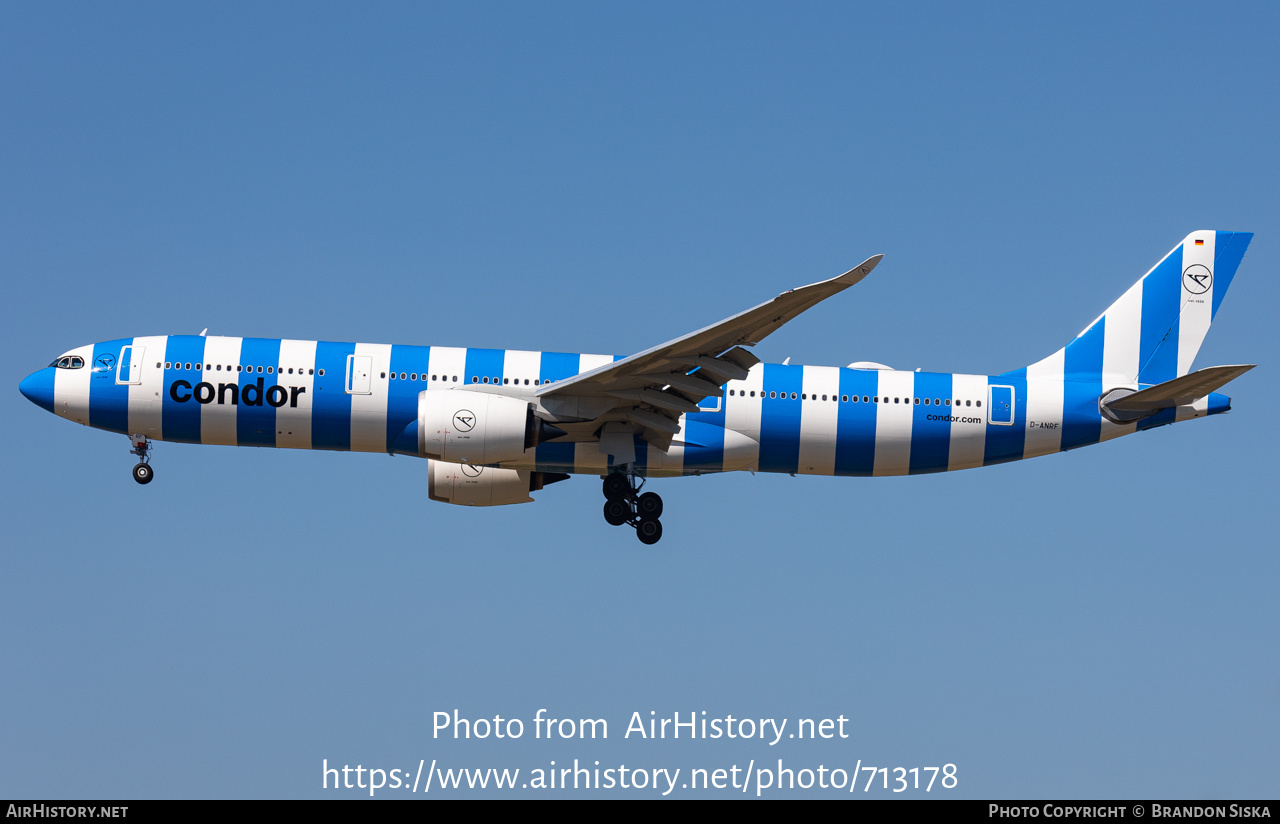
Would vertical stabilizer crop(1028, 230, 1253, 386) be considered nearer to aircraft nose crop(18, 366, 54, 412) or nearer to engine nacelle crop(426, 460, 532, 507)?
engine nacelle crop(426, 460, 532, 507)

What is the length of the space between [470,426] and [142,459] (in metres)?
8.15

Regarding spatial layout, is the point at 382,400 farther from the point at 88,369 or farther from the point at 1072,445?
the point at 1072,445

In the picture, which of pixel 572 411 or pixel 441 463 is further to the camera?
pixel 441 463

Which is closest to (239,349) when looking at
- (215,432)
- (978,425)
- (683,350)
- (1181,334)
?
(215,432)

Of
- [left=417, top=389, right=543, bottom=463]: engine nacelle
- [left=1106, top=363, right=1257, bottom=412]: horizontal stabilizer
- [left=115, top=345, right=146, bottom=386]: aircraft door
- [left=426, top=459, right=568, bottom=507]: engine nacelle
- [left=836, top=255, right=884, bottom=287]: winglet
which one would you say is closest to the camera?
[left=836, top=255, right=884, bottom=287]: winglet

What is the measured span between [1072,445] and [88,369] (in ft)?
70.5

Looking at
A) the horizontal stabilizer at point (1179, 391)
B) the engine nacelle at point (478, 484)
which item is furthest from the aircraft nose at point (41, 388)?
the horizontal stabilizer at point (1179, 391)

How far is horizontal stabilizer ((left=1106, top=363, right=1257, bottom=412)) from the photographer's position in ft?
88.8

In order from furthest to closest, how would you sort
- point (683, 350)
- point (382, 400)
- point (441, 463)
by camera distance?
1. point (441, 463)
2. point (382, 400)
3. point (683, 350)

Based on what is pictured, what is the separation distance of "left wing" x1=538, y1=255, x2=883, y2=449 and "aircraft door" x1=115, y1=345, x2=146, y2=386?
348 inches

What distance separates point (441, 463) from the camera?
1208 inches

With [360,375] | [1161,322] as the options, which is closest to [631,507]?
[360,375]

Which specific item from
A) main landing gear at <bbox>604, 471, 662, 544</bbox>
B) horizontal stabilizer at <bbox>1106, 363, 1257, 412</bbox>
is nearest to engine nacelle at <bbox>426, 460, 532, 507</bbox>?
main landing gear at <bbox>604, 471, 662, 544</bbox>

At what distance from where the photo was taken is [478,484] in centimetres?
3069
